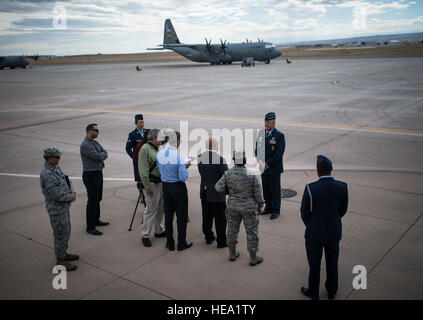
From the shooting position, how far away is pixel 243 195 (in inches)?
189

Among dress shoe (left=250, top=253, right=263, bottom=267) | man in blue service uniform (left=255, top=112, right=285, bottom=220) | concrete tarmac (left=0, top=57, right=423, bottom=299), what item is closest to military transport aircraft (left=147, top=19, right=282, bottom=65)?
concrete tarmac (left=0, top=57, right=423, bottom=299)

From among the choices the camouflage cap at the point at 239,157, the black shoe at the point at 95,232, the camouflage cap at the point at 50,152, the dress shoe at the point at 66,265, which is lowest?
the dress shoe at the point at 66,265

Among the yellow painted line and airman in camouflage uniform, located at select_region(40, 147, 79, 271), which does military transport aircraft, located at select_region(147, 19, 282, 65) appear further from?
airman in camouflage uniform, located at select_region(40, 147, 79, 271)

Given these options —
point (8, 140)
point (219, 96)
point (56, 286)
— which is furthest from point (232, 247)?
point (219, 96)

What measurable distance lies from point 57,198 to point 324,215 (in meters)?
3.64

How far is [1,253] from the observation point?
5.56 metres

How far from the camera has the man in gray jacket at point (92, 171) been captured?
6090mm

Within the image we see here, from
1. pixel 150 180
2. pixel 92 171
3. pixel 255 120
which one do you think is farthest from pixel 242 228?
pixel 255 120

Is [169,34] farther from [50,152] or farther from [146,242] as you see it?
[50,152]

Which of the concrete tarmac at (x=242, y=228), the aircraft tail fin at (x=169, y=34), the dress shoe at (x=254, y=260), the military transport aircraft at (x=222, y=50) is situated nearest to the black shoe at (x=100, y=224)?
the concrete tarmac at (x=242, y=228)

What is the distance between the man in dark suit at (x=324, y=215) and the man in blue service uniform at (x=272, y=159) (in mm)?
2337

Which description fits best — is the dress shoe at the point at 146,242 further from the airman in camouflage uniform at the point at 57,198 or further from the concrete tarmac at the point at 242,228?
the airman in camouflage uniform at the point at 57,198
